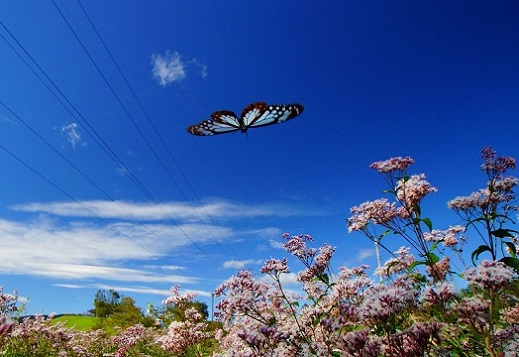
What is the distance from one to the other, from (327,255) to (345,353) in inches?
118

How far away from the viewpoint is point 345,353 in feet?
10.0

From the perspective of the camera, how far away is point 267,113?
8188 millimetres

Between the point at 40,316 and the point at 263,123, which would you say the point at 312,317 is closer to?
the point at 263,123

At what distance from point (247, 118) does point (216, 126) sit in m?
1.05

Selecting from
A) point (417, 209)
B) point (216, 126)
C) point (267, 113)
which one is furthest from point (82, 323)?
point (417, 209)

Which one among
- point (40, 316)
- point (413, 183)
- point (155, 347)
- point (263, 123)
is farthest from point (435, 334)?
point (155, 347)

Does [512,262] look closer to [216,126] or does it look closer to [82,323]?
[216,126]

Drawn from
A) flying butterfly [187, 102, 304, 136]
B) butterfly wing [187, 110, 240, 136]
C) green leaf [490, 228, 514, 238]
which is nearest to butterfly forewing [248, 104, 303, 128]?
flying butterfly [187, 102, 304, 136]

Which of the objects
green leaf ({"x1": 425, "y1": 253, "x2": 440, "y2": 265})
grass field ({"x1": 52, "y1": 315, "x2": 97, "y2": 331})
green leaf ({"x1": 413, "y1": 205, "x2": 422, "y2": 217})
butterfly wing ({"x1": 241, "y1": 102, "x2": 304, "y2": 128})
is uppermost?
butterfly wing ({"x1": 241, "y1": 102, "x2": 304, "y2": 128})

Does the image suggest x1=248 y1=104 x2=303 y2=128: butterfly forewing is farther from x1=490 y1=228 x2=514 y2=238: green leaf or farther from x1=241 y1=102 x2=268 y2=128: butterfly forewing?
x1=490 y1=228 x2=514 y2=238: green leaf

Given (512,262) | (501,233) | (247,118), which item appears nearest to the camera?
(512,262)

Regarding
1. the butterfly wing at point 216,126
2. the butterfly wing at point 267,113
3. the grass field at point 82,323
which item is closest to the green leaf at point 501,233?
the butterfly wing at point 267,113

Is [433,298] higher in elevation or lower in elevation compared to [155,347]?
higher

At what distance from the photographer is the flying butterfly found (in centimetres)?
755
